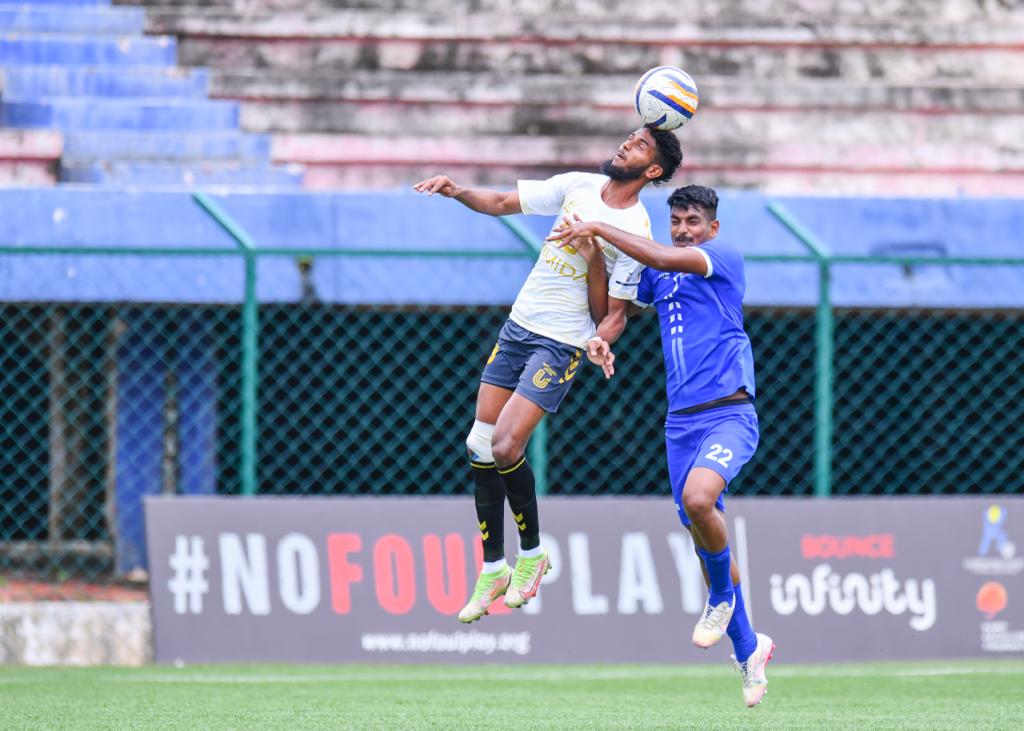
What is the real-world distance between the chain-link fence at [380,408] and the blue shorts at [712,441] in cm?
373

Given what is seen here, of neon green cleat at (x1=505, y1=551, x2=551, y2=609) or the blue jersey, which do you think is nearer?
the blue jersey

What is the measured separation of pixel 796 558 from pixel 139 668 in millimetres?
4379

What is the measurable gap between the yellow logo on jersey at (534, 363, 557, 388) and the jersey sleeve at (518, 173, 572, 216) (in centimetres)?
76

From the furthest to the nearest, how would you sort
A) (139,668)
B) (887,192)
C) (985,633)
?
(887,192) < (985,633) < (139,668)

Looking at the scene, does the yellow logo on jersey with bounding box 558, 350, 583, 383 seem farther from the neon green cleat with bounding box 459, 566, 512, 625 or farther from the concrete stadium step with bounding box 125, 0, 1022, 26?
the concrete stadium step with bounding box 125, 0, 1022, 26

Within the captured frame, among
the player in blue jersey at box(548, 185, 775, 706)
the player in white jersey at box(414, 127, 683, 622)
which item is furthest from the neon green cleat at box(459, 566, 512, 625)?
the player in blue jersey at box(548, 185, 775, 706)

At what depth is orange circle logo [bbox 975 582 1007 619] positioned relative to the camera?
448 inches

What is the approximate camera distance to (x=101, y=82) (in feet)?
45.5

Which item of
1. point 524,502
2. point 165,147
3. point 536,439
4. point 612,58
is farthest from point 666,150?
point 612,58

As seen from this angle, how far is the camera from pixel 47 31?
14.3 meters

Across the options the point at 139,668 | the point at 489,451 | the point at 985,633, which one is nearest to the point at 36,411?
the point at 139,668

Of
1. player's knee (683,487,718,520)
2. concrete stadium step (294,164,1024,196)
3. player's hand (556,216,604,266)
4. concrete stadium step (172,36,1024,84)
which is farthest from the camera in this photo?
concrete stadium step (172,36,1024,84)

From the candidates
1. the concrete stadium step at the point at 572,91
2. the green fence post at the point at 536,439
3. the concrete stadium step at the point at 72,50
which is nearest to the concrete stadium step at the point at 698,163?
the concrete stadium step at the point at 572,91

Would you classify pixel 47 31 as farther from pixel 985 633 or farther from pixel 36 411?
pixel 985 633
